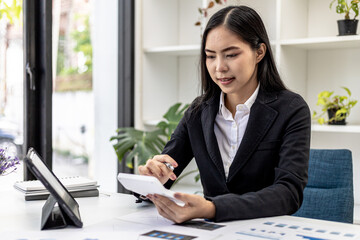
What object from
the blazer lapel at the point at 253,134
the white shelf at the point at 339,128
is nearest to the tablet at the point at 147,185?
the blazer lapel at the point at 253,134

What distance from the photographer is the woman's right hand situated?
1642 mm

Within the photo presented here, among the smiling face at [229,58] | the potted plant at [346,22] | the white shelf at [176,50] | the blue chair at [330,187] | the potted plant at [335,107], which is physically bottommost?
the blue chair at [330,187]

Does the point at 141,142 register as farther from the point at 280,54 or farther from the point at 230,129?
the point at 230,129

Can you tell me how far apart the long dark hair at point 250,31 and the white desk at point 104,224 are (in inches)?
23.2

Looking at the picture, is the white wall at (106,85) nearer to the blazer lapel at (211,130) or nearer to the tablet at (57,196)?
the blazer lapel at (211,130)

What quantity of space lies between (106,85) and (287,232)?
2.30 meters

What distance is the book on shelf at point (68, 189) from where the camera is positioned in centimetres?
175

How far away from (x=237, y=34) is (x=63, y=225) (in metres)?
0.88

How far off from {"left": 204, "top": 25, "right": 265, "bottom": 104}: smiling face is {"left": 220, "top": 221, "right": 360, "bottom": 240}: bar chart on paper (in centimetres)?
57

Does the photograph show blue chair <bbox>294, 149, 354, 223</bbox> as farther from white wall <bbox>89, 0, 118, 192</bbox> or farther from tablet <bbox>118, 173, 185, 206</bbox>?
white wall <bbox>89, 0, 118, 192</bbox>

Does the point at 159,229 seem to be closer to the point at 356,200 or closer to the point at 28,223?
the point at 28,223

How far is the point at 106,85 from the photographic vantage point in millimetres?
3350

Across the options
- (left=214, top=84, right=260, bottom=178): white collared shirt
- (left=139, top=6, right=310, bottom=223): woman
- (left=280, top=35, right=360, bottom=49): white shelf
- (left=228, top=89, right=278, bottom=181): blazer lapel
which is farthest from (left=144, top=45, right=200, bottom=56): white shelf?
(left=228, top=89, right=278, bottom=181): blazer lapel

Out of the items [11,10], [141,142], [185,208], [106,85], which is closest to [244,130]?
[185,208]
